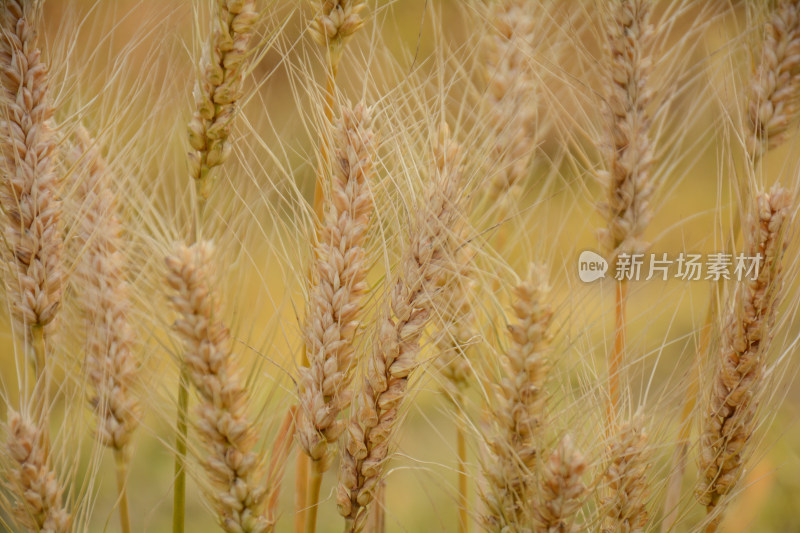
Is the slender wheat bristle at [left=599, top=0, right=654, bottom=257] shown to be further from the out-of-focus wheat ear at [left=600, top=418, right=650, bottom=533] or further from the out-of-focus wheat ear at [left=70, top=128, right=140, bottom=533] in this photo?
the out-of-focus wheat ear at [left=70, top=128, right=140, bottom=533]

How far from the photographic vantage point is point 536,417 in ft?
1.70

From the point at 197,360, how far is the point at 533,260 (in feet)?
0.92

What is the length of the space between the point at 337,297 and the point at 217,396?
119 millimetres

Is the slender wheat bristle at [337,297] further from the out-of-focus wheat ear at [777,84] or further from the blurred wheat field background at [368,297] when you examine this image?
the out-of-focus wheat ear at [777,84]

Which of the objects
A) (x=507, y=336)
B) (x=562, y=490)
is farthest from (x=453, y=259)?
(x=562, y=490)

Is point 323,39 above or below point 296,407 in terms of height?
above

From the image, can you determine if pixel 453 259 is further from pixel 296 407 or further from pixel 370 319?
pixel 296 407

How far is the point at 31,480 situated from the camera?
0.55 meters

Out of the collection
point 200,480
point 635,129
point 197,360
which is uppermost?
point 635,129

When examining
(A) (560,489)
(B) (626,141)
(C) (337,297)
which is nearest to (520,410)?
(A) (560,489)

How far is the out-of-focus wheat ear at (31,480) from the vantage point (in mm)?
547

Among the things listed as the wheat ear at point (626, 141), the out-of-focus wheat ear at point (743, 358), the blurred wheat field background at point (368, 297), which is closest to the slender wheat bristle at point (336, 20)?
the blurred wheat field background at point (368, 297)

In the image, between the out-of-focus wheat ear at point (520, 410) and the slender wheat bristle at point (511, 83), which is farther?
the slender wheat bristle at point (511, 83)

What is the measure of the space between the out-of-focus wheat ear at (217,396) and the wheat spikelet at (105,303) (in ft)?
0.32
